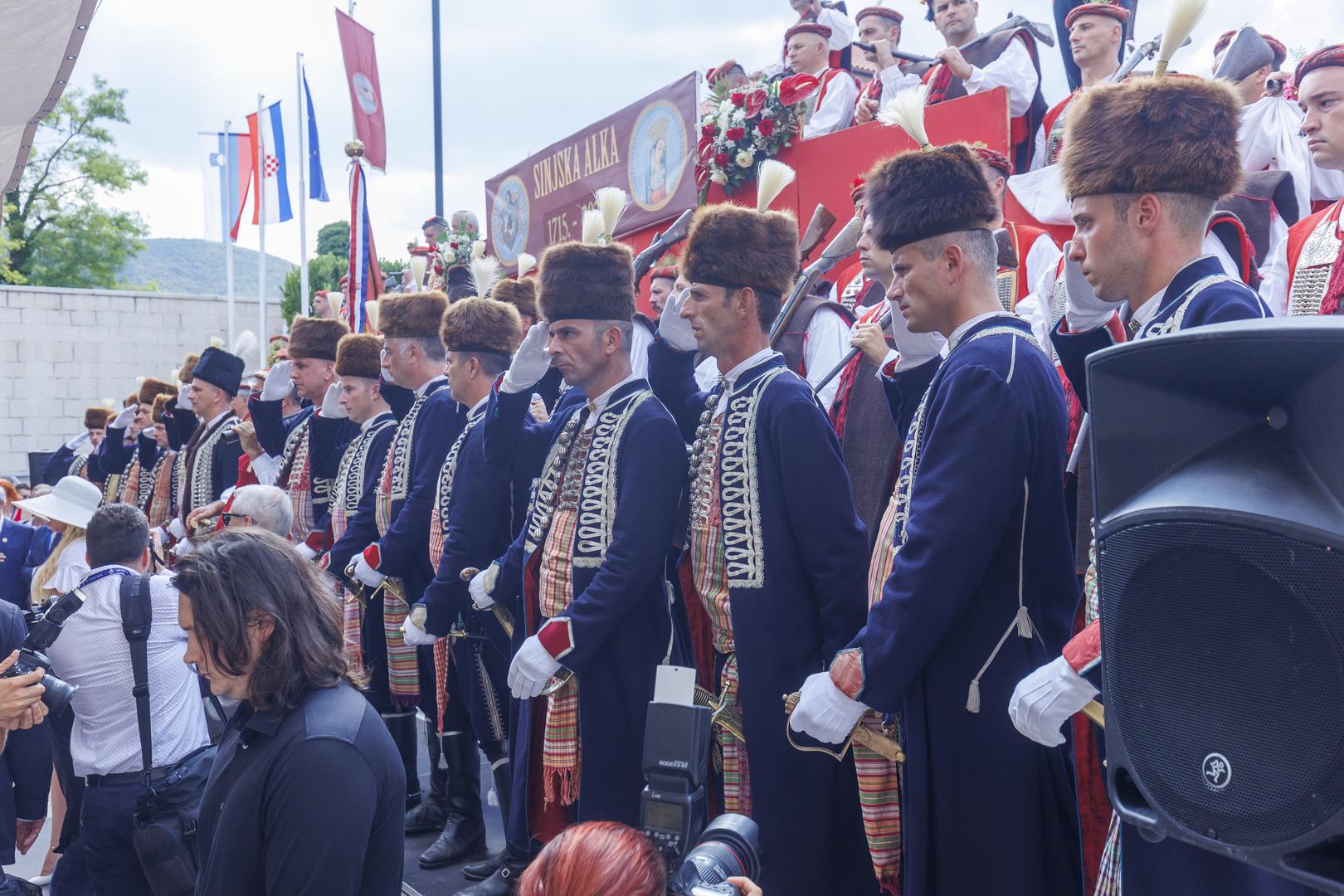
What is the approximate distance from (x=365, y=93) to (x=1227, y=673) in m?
13.4

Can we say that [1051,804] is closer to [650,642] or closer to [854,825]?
[854,825]

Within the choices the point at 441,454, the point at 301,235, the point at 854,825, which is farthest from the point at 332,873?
the point at 301,235

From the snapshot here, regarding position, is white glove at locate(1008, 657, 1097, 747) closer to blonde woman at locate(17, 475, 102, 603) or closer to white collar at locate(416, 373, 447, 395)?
white collar at locate(416, 373, 447, 395)

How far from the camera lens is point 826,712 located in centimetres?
252

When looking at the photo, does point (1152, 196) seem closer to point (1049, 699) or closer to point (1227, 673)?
point (1049, 699)

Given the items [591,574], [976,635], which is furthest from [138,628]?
[976,635]

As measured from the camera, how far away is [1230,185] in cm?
226

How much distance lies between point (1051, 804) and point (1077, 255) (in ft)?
3.66

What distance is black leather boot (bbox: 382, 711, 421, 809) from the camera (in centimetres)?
534

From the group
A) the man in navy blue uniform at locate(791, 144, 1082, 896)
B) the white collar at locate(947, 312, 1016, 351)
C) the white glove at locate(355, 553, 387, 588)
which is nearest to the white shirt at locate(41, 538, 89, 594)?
the white glove at locate(355, 553, 387, 588)

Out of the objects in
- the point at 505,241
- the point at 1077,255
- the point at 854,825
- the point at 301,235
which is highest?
the point at 301,235

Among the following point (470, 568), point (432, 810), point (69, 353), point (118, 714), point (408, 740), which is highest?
point (69, 353)

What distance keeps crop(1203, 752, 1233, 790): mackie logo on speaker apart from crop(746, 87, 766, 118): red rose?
5.45m

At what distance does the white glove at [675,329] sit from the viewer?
385cm
